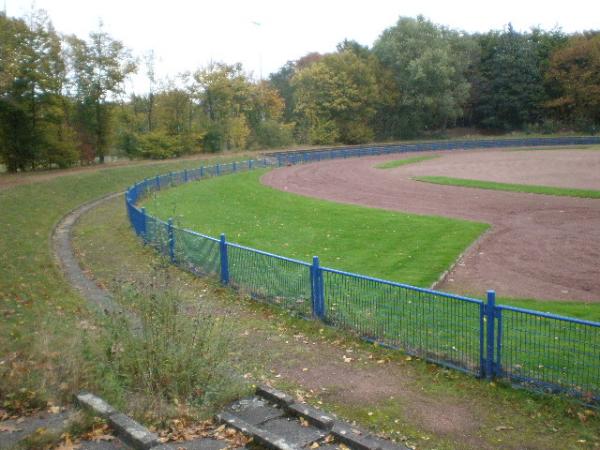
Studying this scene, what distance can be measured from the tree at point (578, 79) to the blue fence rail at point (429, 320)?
219ft

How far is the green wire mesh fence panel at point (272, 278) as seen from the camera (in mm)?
12359

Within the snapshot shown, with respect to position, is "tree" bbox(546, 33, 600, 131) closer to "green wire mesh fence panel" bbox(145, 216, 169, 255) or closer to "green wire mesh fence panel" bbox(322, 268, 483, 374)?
"green wire mesh fence panel" bbox(145, 216, 169, 255)

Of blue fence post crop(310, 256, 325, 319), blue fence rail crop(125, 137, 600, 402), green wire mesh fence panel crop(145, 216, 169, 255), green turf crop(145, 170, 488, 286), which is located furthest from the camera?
green wire mesh fence panel crop(145, 216, 169, 255)

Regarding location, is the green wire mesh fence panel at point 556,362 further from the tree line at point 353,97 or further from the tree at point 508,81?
the tree at point 508,81

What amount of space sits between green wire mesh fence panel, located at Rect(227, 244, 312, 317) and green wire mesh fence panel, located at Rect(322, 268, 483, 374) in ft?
2.21

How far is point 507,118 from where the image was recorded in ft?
256

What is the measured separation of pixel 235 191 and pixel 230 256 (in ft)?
66.1

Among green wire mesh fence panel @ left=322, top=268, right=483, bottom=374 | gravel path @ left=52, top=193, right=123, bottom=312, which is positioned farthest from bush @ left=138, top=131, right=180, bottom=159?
green wire mesh fence panel @ left=322, top=268, right=483, bottom=374

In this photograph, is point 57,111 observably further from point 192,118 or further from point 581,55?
point 581,55

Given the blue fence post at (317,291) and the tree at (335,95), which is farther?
the tree at (335,95)

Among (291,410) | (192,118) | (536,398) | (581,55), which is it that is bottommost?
(536,398)

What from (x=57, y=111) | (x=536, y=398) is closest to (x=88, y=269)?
(x=536, y=398)

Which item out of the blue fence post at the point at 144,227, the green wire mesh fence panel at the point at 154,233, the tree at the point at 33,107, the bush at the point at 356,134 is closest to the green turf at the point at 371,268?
the green wire mesh fence panel at the point at 154,233

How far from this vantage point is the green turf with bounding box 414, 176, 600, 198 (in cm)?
2894
